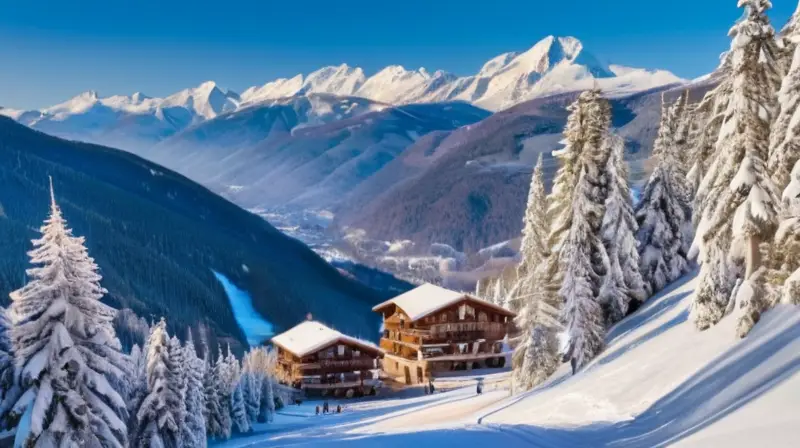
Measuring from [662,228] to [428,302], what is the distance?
30.9m

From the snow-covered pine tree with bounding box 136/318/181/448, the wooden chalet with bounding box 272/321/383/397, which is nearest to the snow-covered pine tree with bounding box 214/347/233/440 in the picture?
the snow-covered pine tree with bounding box 136/318/181/448

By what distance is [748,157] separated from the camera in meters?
25.7

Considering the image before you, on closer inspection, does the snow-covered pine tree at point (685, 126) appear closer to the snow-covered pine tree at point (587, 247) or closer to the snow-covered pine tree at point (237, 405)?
the snow-covered pine tree at point (587, 247)

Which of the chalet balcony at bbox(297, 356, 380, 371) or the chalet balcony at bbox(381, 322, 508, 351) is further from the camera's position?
the chalet balcony at bbox(381, 322, 508, 351)

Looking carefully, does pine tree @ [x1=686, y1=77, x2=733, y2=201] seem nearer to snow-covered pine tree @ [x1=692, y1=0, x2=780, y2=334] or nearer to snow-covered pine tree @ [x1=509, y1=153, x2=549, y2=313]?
snow-covered pine tree @ [x1=692, y1=0, x2=780, y2=334]

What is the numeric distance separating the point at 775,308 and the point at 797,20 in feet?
35.6

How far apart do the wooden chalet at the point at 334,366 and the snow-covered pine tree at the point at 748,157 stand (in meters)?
46.5

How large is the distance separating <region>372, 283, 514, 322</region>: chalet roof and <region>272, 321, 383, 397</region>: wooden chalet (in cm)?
513

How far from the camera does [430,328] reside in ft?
229

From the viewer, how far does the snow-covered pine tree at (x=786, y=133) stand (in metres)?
24.0

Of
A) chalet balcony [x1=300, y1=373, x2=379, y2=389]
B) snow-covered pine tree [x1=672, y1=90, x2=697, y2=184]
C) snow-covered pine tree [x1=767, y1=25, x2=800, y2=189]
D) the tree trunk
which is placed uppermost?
snow-covered pine tree [x1=672, y1=90, x2=697, y2=184]

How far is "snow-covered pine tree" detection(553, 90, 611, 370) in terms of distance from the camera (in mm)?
36156

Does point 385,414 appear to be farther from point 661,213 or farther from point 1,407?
point 1,407

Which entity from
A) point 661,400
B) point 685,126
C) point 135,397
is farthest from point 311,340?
point 661,400
